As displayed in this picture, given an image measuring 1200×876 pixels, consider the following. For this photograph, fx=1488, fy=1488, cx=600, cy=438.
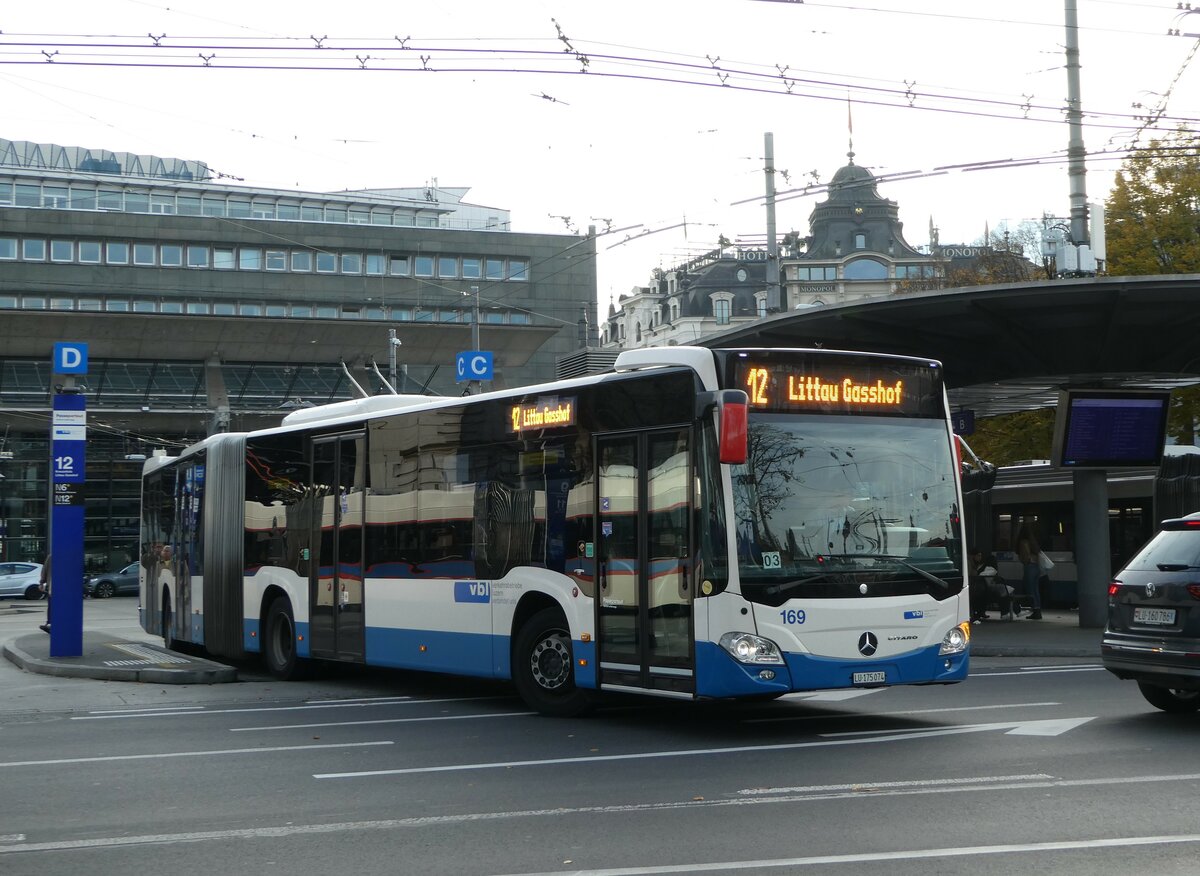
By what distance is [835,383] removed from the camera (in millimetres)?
11977

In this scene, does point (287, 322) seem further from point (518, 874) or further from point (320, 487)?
point (518, 874)


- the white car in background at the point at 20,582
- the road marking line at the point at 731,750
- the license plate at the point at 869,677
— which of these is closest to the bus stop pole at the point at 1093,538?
the road marking line at the point at 731,750

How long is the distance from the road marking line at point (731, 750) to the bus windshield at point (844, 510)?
1.06 metres

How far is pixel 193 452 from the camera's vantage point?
20.8 m

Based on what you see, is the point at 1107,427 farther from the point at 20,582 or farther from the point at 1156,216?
the point at 20,582

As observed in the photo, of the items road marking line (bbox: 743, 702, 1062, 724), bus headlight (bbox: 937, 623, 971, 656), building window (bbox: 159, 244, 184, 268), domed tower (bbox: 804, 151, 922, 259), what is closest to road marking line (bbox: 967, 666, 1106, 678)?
road marking line (bbox: 743, 702, 1062, 724)

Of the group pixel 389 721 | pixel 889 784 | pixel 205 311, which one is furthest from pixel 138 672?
pixel 205 311

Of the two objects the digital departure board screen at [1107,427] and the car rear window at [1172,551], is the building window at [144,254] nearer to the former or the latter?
the digital departure board screen at [1107,427]

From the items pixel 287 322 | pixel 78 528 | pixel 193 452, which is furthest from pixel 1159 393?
pixel 287 322

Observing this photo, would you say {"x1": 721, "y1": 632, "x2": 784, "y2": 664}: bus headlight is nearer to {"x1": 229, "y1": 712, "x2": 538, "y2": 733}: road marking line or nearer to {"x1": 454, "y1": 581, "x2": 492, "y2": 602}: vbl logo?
{"x1": 229, "y1": 712, "x2": 538, "y2": 733}: road marking line

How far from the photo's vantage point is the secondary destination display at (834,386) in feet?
38.3

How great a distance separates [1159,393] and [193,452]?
46.2ft

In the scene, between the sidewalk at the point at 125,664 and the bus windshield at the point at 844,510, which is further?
the sidewalk at the point at 125,664

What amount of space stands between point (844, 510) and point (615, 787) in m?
3.35
